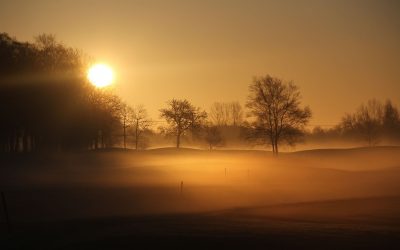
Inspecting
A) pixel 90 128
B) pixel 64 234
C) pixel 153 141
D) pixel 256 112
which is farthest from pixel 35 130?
pixel 153 141

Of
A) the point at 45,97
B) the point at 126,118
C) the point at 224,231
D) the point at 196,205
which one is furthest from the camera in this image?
the point at 126,118

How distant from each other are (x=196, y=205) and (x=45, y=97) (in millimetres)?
31752

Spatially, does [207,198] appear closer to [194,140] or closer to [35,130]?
[35,130]

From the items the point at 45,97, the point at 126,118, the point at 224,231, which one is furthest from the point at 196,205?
the point at 126,118

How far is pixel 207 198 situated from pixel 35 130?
3385 cm

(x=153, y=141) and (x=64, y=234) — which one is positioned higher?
(x=153, y=141)

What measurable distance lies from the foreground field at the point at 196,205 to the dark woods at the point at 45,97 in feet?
12.9

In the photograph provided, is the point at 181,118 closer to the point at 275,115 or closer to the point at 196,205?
the point at 275,115

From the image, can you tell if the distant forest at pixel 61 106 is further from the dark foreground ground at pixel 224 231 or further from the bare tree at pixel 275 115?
the dark foreground ground at pixel 224 231

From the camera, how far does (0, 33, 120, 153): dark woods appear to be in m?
51.9

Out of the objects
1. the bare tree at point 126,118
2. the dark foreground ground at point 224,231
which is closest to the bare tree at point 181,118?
the bare tree at point 126,118

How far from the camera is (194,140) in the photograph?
9156 centimetres

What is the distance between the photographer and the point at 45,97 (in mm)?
53844

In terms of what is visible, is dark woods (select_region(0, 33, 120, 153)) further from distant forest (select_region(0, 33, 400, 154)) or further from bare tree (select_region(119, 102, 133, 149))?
bare tree (select_region(119, 102, 133, 149))
